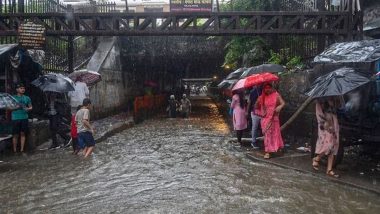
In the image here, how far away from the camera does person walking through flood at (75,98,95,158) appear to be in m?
11.0

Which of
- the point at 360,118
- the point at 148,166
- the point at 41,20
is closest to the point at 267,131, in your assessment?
the point at 360,118

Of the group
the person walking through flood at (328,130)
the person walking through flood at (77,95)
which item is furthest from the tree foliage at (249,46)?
the person walking through flood at (328,130)

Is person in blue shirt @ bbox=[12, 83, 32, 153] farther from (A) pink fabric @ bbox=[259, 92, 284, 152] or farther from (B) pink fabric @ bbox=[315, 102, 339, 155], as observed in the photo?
(B) pink fabric @ bbox=[315, 102, 339, 155]

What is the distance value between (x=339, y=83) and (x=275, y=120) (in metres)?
2.76

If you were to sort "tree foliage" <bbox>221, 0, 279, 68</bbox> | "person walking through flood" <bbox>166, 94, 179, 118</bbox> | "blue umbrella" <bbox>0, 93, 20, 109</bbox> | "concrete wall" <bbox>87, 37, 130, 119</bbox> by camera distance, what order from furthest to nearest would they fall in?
"person walking through flood" <bbox>166, 94, 179, 118</bbox>
"concrete wall" <bbox>87, 37, 130, 119</bbox>
"tree foliage" <bbox>221, 0, 279, 68</bbox>
"blue umbrella" <bbox>0, 93, 20, 109</bbox>

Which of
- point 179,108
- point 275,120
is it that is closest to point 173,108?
point 179,108

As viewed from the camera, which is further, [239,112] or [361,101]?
[239,112]

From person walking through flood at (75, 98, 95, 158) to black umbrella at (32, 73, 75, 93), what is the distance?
4.35ft

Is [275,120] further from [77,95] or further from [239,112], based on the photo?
[77,95]

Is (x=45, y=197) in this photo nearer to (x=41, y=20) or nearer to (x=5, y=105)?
(x=5, y=105)

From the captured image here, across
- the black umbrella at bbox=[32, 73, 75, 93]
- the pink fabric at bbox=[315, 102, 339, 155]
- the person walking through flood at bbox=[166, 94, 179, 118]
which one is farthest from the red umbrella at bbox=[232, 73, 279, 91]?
the person walking through flood at bbox=[166, 94, 179, 118]

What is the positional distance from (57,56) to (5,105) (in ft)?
28.4

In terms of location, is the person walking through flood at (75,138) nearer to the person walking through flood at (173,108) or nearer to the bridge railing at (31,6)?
the bridge railing at (31,6)

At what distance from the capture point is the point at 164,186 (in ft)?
26.4
